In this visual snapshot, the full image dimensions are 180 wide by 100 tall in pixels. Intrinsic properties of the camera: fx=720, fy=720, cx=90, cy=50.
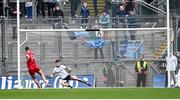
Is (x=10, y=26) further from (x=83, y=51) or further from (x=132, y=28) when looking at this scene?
(x=132, y=28)

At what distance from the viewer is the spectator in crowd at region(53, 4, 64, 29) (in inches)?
1096

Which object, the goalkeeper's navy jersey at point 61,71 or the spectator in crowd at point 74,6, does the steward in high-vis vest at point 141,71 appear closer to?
the goalkeeper's navy jersey at point 61,71

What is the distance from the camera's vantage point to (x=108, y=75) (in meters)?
27.2

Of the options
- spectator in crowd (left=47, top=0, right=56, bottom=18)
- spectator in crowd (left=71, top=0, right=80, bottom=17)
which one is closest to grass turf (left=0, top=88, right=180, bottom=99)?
spectator in crowd (left=71, top=0, right=80, bottom=17)

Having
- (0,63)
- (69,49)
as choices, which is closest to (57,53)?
(69,49)

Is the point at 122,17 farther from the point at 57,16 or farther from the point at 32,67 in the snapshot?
the point at 32,67

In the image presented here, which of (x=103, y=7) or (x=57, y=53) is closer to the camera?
(x=57, y=53)

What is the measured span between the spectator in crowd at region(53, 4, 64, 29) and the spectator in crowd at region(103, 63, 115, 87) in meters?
2.47

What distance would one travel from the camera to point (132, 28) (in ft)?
86.3

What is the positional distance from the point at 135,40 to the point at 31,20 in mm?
4199

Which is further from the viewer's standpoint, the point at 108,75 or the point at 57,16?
the point at 57,16

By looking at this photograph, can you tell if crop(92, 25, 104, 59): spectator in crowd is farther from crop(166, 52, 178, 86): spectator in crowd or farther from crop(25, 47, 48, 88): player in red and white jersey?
crop(25, 47, 48, 88): player in red and white jersey

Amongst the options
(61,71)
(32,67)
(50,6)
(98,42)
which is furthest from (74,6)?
(32,67)

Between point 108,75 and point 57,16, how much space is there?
3658 mm
